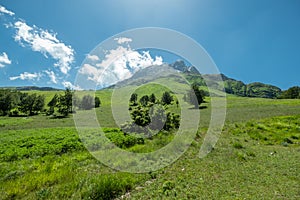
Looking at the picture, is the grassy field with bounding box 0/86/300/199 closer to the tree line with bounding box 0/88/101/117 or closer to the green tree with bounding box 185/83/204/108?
the green tree with bounding box 185/83/204/108

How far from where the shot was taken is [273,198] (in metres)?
7.27

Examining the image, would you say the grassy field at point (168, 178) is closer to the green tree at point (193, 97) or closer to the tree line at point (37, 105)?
the green tree at point (193, 97)

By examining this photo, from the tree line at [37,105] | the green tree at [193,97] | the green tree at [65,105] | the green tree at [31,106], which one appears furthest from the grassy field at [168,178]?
the green tree at [31,106]

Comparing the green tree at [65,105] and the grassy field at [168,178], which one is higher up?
the green tree at [65,105]

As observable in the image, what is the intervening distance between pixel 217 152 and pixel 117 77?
384 inches

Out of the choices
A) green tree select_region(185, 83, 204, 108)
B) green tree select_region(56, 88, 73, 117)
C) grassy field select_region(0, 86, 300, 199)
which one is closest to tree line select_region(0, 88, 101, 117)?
green tree select_region(56, 88, 73, 117)

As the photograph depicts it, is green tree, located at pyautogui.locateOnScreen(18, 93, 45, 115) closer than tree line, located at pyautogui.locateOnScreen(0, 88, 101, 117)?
No

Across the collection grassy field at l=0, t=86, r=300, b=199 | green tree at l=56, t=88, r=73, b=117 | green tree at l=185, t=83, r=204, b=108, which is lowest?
grassy field at l=0, t=86, r=300, b=199

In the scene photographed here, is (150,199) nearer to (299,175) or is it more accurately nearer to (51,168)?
(51,168)

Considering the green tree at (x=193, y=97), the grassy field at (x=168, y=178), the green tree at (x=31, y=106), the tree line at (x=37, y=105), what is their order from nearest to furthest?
the grassy field at (x=168, y=178) → the green tree at (x=193, y=97) → the tree line at (x=37, y=105) → the green tree at (x=31, y=106)

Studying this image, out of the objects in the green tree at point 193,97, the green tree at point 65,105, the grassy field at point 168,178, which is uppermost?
the green tree at point 193,97

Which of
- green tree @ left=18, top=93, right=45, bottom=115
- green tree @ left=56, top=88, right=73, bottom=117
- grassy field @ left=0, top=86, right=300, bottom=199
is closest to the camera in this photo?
grassy field @ left=0, top=86, right=300, bottom=199

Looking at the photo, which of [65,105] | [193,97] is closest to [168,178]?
[193,97]

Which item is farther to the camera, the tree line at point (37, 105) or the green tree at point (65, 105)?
the tree line at point (37, 105)
